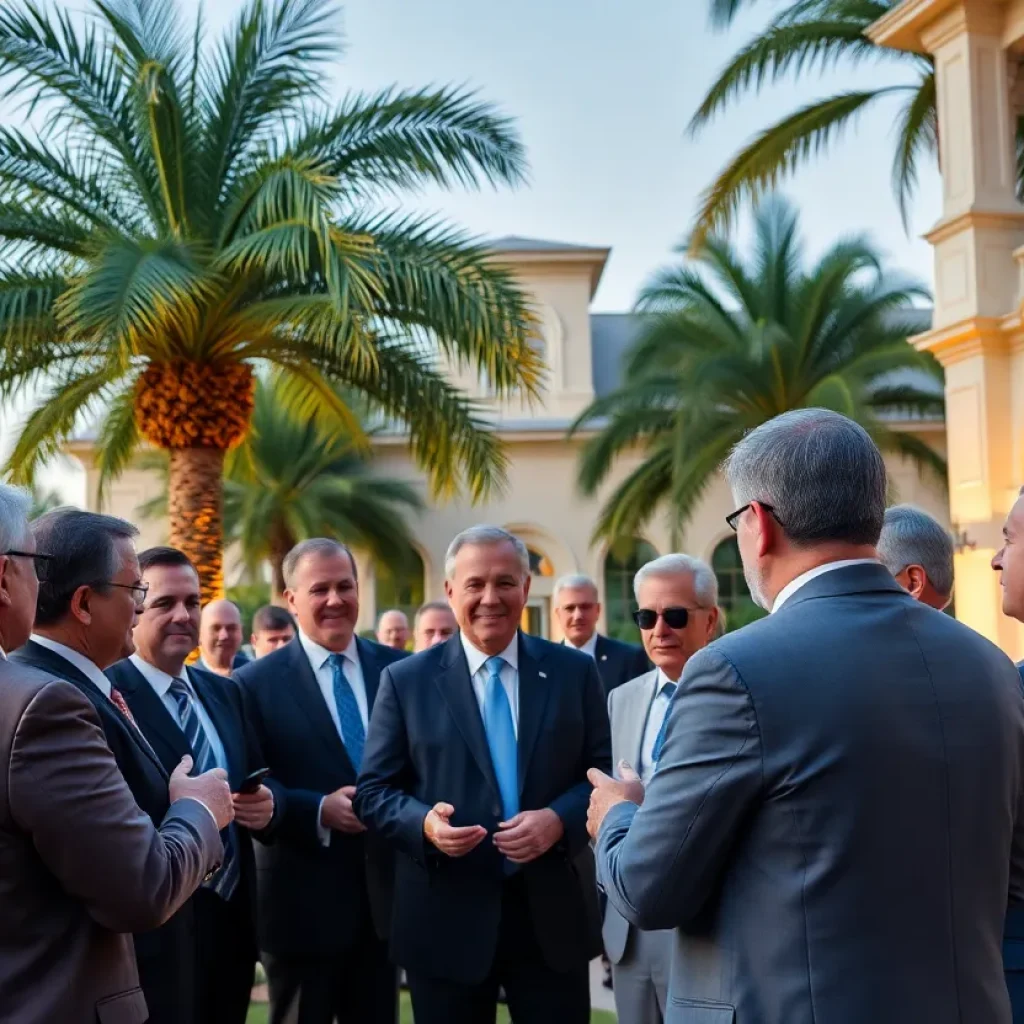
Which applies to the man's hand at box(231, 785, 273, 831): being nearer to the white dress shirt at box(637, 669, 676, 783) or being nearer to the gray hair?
the white dress shirt at box(637, 669, 676, 783)

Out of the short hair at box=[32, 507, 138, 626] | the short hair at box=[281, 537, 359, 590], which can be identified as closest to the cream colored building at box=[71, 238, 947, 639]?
the short hair at box=[281, 537, 359, 590]

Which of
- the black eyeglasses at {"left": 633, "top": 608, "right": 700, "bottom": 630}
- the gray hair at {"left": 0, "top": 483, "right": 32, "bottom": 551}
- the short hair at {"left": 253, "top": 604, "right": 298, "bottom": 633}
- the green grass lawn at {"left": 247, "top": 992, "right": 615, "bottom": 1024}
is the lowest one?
the green grass lawn at {"left": 247, "top": 992, "right": 615, "bottom": 1024}

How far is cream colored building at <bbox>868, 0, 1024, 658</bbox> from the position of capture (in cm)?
1669

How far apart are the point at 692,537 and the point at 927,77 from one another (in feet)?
55.7

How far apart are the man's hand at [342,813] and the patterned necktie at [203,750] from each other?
1.31ft

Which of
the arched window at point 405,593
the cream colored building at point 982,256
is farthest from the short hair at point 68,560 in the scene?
the arched window at point 405,593

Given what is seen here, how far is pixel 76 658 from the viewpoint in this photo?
11.7 feet

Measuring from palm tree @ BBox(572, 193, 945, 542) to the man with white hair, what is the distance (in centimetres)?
A: 1657

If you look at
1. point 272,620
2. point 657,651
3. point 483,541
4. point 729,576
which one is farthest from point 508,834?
point 729,576

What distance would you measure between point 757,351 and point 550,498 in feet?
47.7

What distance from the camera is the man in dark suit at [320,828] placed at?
5.46 metres

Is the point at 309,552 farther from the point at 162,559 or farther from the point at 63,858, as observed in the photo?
the point at 63,858

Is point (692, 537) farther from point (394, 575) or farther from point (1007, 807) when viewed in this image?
point (1007, 807)

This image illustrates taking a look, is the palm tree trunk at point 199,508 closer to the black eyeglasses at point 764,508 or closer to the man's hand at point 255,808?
the man's hand at point 255,808
